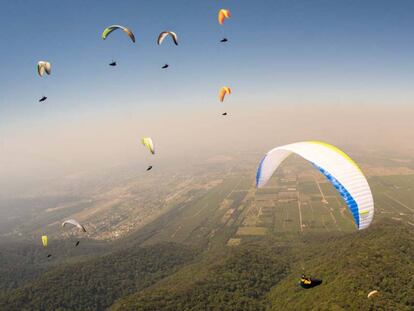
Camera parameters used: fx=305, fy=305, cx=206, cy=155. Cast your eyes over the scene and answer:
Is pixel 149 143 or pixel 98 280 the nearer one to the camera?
pixel 149 143

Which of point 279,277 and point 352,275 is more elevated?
point 352,275

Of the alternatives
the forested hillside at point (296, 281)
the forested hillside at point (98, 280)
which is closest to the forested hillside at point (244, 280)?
the forested hillside at point (296, 281)

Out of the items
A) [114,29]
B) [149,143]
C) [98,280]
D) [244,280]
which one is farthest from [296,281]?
[114,29]

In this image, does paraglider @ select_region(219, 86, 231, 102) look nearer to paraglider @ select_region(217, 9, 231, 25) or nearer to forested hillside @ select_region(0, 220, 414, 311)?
paraglider @ select_region(217, 9, 231, 25)

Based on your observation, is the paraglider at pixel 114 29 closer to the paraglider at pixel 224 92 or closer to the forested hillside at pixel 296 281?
the paraglider at pixel 224 92

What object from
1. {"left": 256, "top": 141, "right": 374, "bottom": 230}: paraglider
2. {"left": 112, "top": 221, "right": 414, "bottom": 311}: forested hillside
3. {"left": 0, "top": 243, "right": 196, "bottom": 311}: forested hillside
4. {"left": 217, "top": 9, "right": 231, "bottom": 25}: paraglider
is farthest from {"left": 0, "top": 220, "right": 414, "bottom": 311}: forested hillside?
{"left": 217, "top": 9, "right": 231, "bottom": 25}: paraglider

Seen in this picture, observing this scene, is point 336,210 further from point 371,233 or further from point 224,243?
point 371,233

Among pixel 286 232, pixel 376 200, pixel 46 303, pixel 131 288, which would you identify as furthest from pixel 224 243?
pixel 376 200

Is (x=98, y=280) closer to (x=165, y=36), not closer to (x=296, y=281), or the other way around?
(x=296, y=281)
